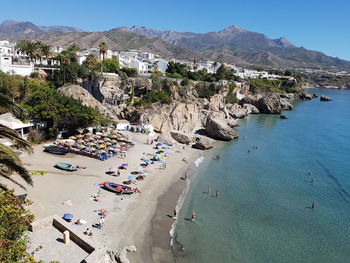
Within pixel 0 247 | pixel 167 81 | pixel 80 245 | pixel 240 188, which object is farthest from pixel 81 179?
pixel 167 81

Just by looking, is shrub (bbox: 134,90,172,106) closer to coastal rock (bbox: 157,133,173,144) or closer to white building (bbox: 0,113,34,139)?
coastal rock (bbox: 157,133,173,144)

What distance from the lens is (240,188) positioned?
26.5 metres

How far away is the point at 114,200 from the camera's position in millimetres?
20922

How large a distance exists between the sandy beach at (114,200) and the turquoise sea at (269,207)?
1544mm

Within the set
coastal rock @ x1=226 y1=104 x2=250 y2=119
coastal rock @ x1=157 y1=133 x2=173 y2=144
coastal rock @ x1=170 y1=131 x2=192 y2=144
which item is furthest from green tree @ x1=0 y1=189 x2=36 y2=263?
coastal rock @ x1=226 y1=104 x2=250 y2=119

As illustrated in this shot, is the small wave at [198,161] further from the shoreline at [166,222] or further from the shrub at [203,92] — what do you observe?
the shrub at [203,92]

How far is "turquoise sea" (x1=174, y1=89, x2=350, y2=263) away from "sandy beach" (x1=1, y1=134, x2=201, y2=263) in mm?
1544

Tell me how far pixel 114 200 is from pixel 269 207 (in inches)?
525

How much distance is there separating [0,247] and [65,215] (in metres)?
10.8

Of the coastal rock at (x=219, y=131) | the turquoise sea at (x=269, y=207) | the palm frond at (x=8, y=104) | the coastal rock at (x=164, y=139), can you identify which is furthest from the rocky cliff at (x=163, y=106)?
the palm frond at (x=8, y=104)

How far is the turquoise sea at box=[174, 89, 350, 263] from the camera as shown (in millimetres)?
17438

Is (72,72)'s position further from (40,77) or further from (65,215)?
(65,215)

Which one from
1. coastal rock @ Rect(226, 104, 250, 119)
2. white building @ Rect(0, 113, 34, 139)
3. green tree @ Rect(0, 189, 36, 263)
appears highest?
green tree @ Rect(0, 189, 36, 263)

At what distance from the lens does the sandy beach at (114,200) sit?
1670 cm
